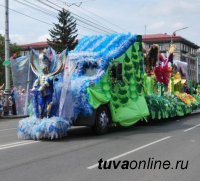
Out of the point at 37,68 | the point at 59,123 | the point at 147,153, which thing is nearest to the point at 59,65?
the point at 37,68

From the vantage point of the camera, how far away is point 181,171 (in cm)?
826

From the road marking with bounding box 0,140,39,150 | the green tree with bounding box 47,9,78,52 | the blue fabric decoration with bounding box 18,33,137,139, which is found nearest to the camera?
the road marking with bounding box 0,140,39,150

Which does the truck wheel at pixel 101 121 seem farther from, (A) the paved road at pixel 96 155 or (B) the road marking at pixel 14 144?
(B) the road marking at pixel 14 144

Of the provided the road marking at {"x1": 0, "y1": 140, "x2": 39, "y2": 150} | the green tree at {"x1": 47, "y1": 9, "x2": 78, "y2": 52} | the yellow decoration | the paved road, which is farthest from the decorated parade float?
the green tree at {"x1": 47, "y1": 9, "x2": 78, "y2": 52}

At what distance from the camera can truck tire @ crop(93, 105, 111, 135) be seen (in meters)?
13.4

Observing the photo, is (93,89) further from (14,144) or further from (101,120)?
(14,144)

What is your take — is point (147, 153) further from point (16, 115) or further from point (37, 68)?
point (16, 115)

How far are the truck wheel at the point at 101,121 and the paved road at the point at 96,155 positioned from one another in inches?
8.9

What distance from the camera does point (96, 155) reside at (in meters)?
9.88

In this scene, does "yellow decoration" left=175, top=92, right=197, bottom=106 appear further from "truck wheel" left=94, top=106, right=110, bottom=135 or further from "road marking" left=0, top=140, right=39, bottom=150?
"road marking" left=0, top=140, right=39, bottom=150

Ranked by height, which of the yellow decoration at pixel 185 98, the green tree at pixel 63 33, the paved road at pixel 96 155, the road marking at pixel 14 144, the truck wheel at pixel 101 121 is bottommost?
the paved road at pixel 96 155

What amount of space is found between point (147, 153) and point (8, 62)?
1689cm

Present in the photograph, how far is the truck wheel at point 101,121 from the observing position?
529 inches

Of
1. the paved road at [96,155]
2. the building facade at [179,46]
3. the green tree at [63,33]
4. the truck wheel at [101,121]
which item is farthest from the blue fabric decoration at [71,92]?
the building facade at [179,46]
